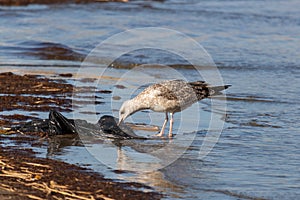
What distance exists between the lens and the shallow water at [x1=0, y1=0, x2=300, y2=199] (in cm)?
652

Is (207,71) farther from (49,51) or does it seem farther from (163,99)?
(163,99)

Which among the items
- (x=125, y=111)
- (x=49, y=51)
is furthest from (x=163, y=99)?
(x=49, y=51)

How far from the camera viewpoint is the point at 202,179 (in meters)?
6.45

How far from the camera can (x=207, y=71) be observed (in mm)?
13055

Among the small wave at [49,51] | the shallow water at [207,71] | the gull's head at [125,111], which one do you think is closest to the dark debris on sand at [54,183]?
the shallow water at [207,71]

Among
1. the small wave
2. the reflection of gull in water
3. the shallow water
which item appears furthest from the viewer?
the small wave

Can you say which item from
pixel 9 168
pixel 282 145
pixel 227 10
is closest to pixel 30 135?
pixel 9 168

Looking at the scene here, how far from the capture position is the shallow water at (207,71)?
6.52 meters

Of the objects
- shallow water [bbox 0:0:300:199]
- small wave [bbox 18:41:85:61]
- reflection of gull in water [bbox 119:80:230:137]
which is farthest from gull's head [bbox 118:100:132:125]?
small wave [bbox 18:41:85:61]

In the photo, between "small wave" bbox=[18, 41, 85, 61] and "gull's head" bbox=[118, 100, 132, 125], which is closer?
"gull's head" bbox=[118, 100, 132, 125]

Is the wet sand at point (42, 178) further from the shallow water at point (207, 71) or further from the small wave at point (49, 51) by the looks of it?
the small wave at point (49, 51)

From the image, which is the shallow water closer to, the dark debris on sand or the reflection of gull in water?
the dark debris on sand

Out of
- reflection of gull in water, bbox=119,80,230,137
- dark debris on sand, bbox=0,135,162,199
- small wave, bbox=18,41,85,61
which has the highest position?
small wave, bbox=18,41,85,61

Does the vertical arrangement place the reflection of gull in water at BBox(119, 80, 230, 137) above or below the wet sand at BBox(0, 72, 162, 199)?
above
